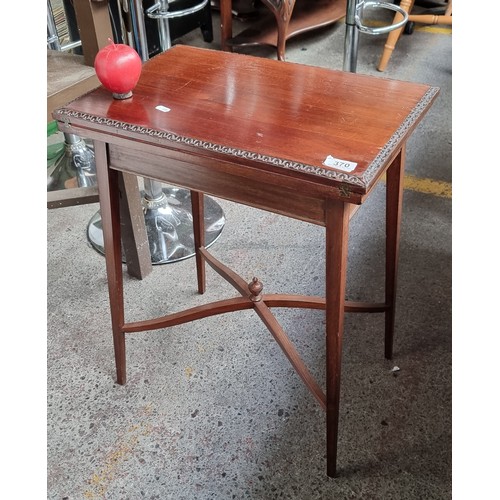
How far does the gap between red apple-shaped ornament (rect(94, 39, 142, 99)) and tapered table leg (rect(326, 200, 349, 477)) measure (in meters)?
0.54

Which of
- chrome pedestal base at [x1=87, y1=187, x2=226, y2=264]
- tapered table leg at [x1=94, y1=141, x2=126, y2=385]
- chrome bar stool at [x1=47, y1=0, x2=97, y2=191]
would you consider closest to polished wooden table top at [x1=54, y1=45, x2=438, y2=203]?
tapered table leg at [x1=94, y1=141, x2=126, y2=385]

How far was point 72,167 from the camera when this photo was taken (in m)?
2.74

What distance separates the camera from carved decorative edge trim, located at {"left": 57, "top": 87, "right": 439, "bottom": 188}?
1021 millimetres

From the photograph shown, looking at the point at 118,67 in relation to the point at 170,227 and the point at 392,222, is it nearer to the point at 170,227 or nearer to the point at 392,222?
the point at 392,222

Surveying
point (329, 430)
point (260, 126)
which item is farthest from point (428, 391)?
point (260, 126)

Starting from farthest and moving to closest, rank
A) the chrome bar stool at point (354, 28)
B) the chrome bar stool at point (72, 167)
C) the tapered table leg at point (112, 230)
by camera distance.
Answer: the chrome bar stool at point (72, 167) < the chrome bar stool at point (354, 28) < the tapered table leg at point (112, 230)

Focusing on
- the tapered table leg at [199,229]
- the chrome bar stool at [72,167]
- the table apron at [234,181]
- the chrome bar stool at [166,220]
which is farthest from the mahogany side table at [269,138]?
the chrome bar stool at [72,167]

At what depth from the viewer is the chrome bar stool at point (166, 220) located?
Result: 2207 millimetres

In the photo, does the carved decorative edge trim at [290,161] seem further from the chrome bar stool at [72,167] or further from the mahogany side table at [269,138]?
the chrome bar stool at [72,167]

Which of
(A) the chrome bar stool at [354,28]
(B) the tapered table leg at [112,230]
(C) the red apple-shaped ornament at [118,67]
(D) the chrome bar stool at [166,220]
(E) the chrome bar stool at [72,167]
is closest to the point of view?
(C) the red apple-shaped ornament at [118,67]

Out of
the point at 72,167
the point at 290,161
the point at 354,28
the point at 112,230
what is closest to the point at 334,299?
the point at 290,161

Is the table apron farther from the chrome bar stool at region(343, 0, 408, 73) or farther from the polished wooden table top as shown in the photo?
the chrome bar stool at region(343, 0, 408, 73)

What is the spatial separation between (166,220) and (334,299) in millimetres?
1325

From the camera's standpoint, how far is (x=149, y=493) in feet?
4.73
